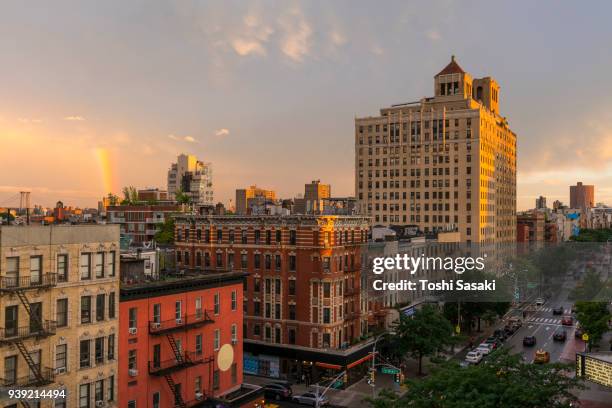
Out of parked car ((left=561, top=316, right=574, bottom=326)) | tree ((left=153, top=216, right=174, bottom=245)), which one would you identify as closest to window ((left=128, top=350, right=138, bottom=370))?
tree ((left=153, top=216, right=174, bottom=245))

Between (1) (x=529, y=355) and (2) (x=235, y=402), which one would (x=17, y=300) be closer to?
(2) (x=235, y=402)

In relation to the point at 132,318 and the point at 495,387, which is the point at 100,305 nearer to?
the point at 132,318

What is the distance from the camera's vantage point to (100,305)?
38.2 metres

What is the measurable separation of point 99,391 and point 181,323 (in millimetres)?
8183

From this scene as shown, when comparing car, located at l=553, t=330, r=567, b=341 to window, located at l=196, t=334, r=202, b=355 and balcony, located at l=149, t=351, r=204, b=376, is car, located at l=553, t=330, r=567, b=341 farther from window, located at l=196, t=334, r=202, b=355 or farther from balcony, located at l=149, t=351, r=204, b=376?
window, located at l=196, t=334, r=202, b=355

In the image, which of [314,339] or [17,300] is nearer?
[17,300]

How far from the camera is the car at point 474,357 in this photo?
69.2 m

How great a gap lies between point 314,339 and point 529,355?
30731 mm

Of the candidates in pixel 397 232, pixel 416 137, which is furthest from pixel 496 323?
pixel 416 137

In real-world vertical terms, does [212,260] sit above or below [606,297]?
above

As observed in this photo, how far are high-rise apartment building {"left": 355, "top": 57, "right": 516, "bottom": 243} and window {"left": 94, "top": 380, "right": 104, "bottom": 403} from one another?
8651cm

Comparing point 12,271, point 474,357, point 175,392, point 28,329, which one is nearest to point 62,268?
point 12,271

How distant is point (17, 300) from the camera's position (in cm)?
3303

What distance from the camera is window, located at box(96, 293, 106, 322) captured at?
125ft
